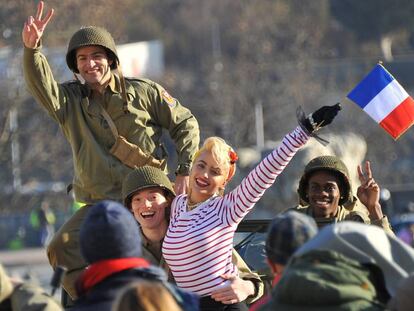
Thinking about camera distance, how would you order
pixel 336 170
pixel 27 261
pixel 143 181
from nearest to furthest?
pixel 143 181, pixel 336 170, pixel 27 261

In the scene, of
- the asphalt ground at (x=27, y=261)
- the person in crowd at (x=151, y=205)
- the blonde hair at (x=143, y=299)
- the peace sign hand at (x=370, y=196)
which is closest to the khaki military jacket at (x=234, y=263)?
the person in crowd at (x=151, y=205)

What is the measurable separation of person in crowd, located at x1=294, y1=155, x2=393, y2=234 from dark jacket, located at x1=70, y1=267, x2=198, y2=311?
289 centimetres

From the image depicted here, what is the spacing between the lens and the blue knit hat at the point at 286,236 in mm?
6133

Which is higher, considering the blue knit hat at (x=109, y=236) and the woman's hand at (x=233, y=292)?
the blue knit hat at (x=109, y=236)

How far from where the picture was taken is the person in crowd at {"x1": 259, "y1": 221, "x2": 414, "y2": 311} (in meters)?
5.68

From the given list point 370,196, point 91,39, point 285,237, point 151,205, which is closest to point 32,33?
point 91,39

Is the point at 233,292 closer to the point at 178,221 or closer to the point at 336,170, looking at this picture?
the point at 178,221

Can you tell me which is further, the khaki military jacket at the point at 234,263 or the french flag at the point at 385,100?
the french flag at the point at 385,100

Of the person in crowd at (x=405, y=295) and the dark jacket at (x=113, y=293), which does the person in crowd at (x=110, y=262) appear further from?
the person in crowd at (x=405, y=295)

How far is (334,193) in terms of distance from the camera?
9.11 metres

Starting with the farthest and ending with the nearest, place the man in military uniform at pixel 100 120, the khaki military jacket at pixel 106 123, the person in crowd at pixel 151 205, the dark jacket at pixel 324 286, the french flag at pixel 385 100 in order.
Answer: the french flag at pixel 385 100
the khaki military jacket at pixel 106 123
the man in military uniform at pixel 100 120
the person in crowd at pixel 151 205
the dark jacket at pixel 324 286

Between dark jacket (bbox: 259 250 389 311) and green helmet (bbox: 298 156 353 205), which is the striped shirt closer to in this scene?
green helmet (bbox: 298 156 353 205)

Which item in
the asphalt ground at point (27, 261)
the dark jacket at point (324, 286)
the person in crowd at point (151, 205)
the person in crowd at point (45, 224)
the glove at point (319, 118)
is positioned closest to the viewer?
the dark jacket at point (324, 286)

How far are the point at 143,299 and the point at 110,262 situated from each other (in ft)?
2.28
